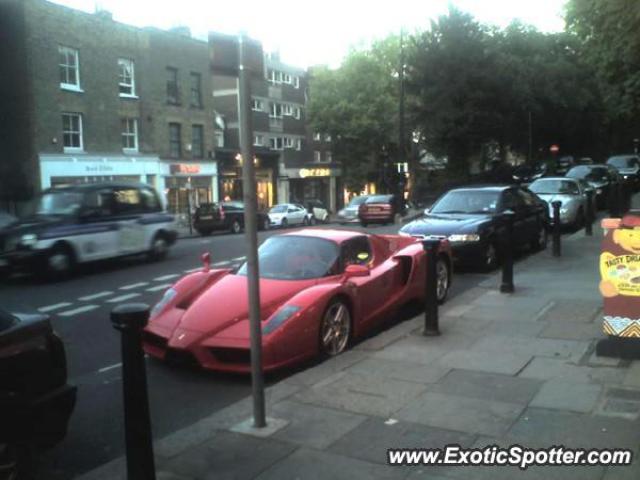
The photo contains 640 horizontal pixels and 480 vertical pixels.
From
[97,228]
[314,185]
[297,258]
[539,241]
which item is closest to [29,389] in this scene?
A: [297,258]

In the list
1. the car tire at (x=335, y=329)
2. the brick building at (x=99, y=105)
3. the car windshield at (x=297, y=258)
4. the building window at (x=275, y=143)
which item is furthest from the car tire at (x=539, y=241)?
the building window at (x=275, y=143)

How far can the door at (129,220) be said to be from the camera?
48.0 feet

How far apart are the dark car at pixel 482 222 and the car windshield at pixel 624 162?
2030 cm

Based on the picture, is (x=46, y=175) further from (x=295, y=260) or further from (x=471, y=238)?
(x=295, y=260)

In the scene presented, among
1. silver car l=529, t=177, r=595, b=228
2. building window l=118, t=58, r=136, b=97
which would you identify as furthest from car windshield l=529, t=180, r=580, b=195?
building window l=118, t=58, r=136, b=97

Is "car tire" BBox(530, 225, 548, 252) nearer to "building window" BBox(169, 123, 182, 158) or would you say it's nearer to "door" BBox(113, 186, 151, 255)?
"door" BBox(113, 186, 151, 255)

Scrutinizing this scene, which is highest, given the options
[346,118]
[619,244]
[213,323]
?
[346,118]

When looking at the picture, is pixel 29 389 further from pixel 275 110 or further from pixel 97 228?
pixel 275 110

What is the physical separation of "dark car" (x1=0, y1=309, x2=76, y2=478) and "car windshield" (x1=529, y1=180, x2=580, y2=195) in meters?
16.9

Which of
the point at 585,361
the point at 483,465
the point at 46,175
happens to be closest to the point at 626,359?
the point at 585,361

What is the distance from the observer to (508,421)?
175 inches

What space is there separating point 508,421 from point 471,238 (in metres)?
7.54

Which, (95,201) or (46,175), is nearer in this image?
(95,201)

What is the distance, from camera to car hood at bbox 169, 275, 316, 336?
6109 mm
